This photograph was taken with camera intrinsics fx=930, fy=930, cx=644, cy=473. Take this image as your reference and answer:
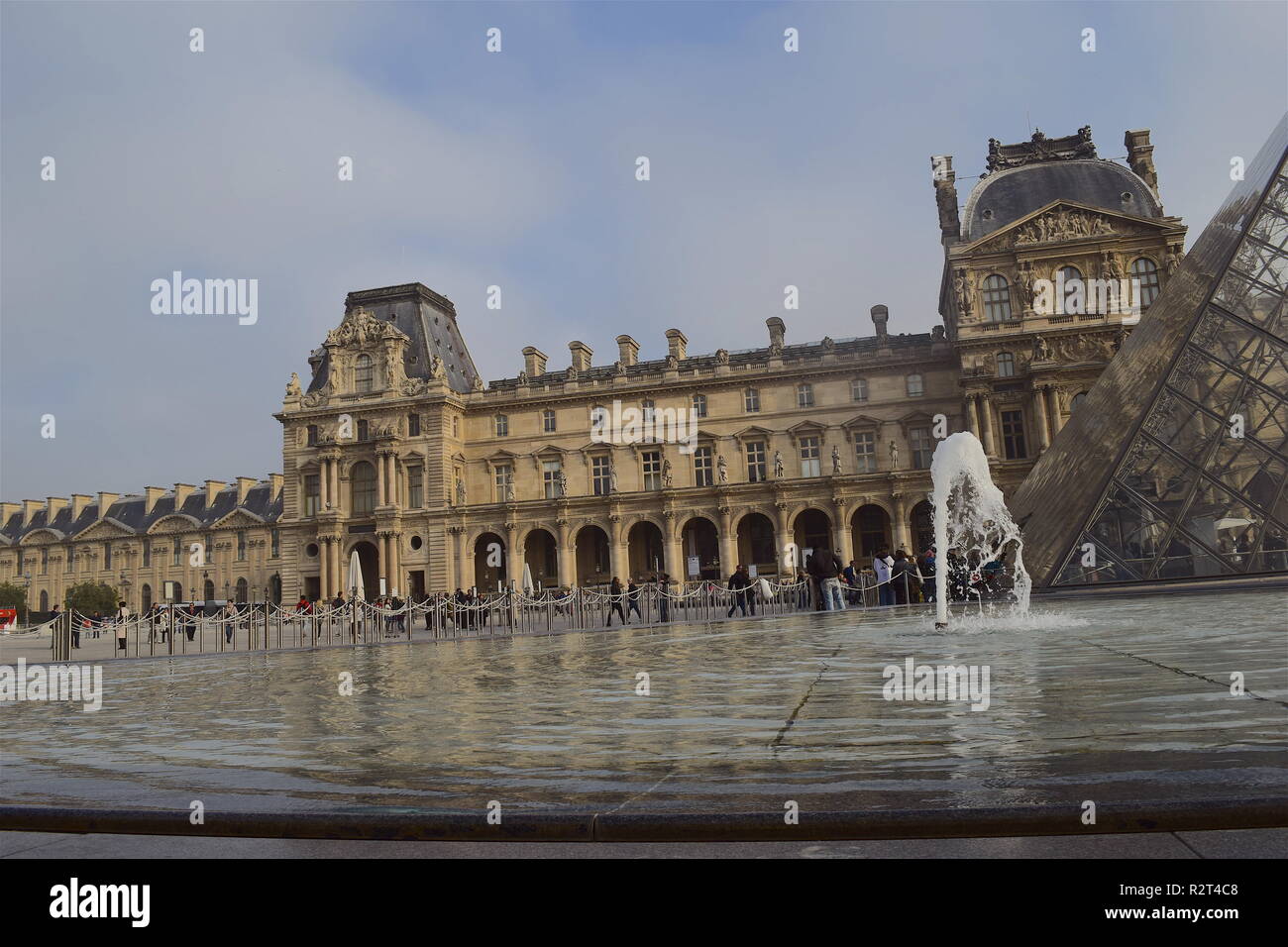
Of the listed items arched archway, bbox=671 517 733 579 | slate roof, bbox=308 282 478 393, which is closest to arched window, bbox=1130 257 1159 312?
arched archway, bbox=671 517 733 579

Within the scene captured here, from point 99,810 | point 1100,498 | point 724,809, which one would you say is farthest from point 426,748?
point 1100,498

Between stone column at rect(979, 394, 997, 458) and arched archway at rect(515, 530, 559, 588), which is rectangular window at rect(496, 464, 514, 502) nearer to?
arched archway at rect(515, 530, 559, 588)

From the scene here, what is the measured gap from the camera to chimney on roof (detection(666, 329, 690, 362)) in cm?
4584

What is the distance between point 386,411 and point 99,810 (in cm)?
4468

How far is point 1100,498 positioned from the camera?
12938 mm

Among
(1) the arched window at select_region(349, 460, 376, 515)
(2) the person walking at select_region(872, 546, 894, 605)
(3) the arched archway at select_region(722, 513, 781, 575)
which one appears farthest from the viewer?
(1) the arched window at select_region(349, 460, 376, 515)

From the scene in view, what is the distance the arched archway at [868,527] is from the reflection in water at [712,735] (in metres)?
33.8

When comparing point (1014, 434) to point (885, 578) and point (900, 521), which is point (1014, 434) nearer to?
point (900, 521)

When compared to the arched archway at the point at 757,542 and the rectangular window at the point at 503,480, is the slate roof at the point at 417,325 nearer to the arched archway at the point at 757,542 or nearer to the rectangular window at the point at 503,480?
the rectangular window at the point at 503,480

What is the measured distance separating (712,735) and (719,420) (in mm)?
40154

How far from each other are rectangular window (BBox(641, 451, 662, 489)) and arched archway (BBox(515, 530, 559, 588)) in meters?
5.94

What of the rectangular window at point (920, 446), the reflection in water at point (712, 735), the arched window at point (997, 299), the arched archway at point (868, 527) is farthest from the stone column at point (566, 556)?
the reflection in water at point (712, 735)

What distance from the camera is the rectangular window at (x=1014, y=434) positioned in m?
37.8
